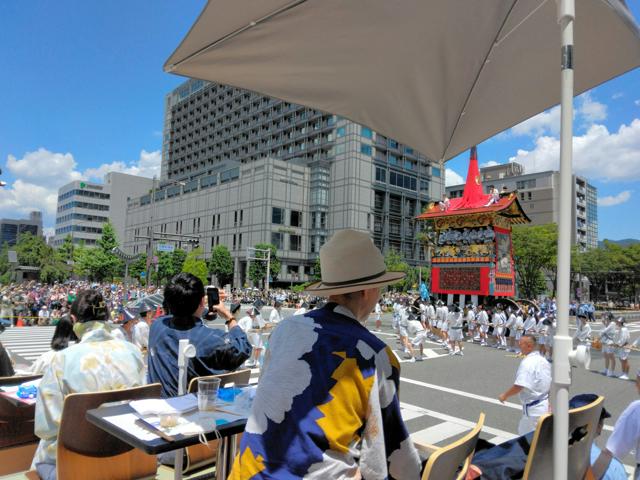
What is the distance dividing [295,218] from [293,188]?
4549mm

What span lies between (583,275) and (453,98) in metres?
68.2

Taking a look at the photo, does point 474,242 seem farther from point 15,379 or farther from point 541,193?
point 541,193

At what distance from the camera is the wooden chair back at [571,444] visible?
237cm

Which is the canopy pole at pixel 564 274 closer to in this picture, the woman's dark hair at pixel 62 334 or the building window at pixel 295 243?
the woman's dark hair at pixel 62 334

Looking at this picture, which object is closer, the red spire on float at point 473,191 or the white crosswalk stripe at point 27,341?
the white crosswalk stripe at point 27,341

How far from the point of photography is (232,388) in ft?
9.83

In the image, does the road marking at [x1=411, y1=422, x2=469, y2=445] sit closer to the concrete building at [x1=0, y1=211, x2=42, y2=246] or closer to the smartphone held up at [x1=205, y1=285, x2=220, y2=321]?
the smartphone held up at [x1=205, y1=285, x2=220, y2=321]

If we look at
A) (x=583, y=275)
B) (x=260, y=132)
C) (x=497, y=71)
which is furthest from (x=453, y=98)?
(x=260, y=132)

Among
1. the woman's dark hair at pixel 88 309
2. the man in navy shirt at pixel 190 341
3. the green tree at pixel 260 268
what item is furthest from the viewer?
the green tree at pixel 260 268

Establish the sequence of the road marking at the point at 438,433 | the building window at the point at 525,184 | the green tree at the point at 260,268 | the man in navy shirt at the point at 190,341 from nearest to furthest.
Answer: the man in navy shirt at the point at 190,341, the road marking at the point at 438,433, the green tree at the point at 260,268, the building window at the point at 525,184

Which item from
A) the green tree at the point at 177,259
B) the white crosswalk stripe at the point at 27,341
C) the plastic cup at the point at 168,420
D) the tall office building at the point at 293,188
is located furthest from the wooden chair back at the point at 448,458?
the green tree at the point at 177,259

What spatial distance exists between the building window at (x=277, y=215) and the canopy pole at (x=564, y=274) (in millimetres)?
60007

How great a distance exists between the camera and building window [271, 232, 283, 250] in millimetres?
61219

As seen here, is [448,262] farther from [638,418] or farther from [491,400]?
[638,418]
